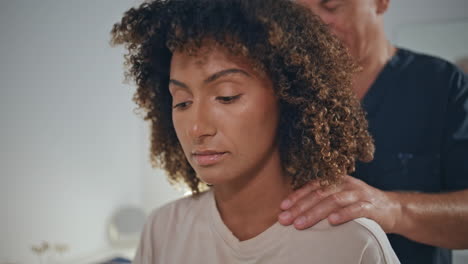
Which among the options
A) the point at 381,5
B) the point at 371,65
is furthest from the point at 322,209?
the point at 381,5

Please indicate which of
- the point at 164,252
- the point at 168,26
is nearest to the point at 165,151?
the point at 164,252

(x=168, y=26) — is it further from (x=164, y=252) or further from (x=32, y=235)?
(x=32, y=235)

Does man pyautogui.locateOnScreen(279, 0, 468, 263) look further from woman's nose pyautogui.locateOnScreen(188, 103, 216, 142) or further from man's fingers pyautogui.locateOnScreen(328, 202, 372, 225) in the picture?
woman's nose pyautogui.locateOnScreen(188, 103, 216, 142)

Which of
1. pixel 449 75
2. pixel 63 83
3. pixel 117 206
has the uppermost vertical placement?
pixel 63 83

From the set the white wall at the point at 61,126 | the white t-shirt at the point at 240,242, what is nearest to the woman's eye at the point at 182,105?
the white t-shirt at the point at 240,242

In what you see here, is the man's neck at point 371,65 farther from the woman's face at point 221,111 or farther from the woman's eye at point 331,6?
the woman's face at point 221,111


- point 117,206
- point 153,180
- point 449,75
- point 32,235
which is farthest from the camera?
point 153,180

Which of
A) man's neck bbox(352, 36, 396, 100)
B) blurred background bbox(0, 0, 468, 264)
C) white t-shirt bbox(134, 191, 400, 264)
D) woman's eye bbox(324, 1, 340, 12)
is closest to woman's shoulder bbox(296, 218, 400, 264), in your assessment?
white t-shirt bbox(134, 191, 400, 264)

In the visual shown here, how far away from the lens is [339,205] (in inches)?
27.0

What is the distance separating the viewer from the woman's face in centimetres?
65

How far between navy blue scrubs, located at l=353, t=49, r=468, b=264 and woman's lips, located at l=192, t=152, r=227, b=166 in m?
0.49

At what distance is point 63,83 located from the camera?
5.22 feet

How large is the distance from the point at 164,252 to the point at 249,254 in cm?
25

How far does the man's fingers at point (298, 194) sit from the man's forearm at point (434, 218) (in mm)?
189
